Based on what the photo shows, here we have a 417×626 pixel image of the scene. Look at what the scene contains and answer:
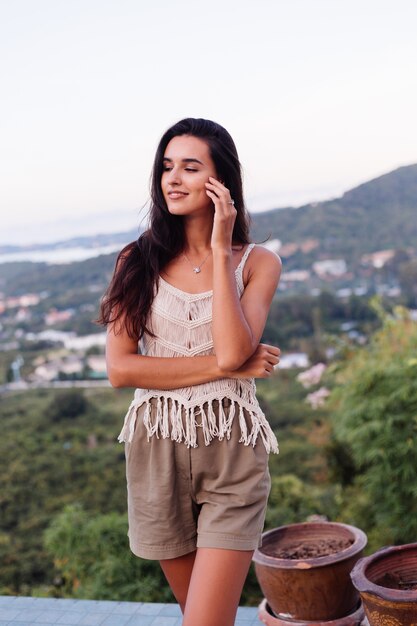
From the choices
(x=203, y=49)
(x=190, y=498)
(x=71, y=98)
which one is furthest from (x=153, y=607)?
(x=71, y=98)

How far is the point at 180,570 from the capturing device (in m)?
1.90

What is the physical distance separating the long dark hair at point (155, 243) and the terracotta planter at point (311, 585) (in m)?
1.08

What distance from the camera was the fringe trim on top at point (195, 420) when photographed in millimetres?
1801

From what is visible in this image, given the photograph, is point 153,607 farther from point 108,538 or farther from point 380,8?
point 380,8

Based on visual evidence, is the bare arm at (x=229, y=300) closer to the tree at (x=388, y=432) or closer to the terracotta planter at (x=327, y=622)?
the terracotta planter at (x=327, y=622)

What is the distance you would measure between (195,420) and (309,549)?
3.98 ft

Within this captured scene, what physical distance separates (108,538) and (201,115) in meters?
3.28

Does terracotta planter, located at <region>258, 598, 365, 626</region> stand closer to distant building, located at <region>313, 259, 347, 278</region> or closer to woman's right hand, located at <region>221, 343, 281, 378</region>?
woman's right hand, located at <region>221, 343, 281, 378</region>

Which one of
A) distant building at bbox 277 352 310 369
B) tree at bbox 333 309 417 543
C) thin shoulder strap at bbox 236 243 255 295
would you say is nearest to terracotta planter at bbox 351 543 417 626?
thin shoulder strap at bbox 236 243 255 295

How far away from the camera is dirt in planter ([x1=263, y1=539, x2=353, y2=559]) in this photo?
9.00ft

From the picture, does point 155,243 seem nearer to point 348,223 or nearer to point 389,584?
point 389,584

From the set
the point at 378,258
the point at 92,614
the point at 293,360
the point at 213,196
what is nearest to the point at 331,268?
the point at 378,258

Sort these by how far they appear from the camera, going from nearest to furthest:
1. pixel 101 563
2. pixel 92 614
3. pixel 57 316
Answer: pixel 92 614 < pixel 101 563 < pixel 57 316

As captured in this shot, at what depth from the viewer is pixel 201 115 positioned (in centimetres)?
197
